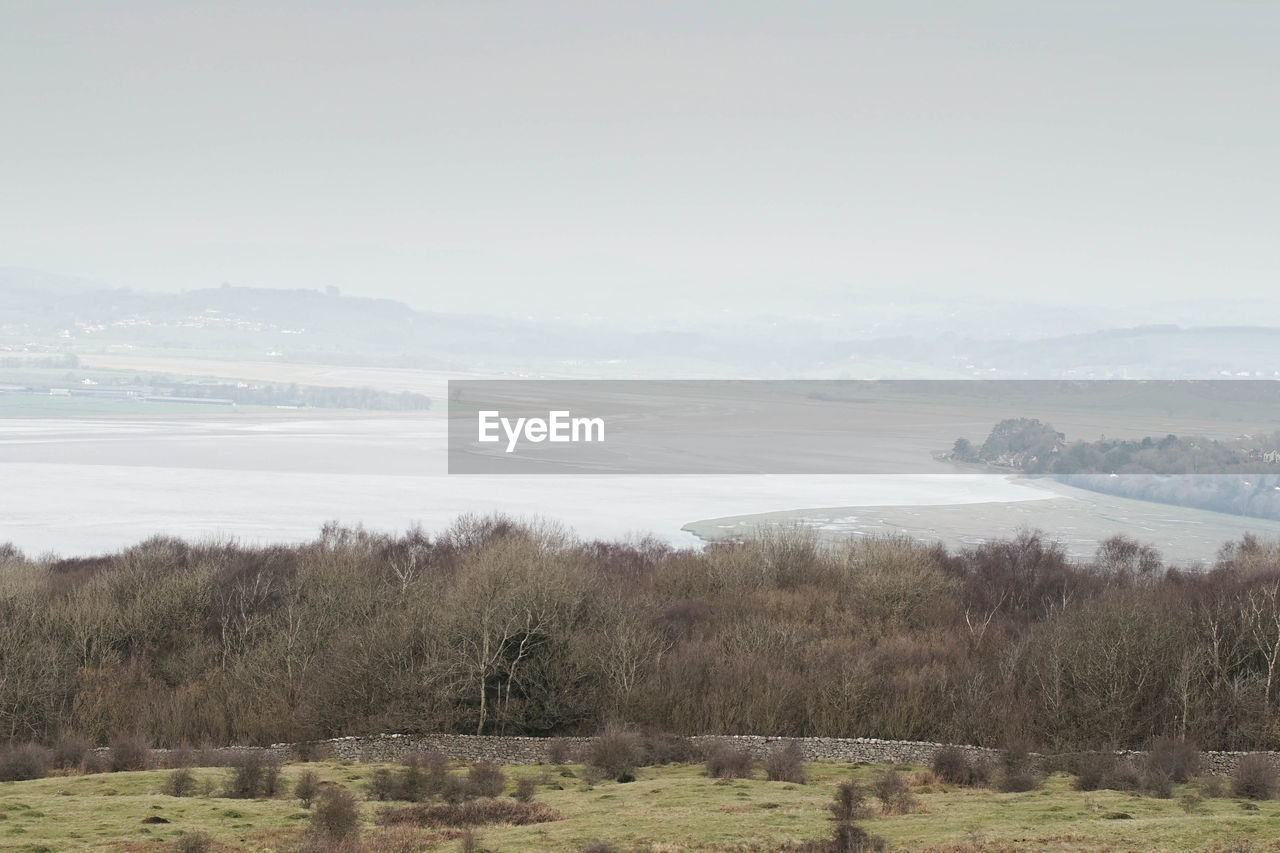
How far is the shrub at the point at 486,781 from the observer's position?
2572 centimetres

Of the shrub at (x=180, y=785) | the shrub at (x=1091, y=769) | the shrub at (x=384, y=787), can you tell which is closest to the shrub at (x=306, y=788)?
the shrub at (x=384, y=787)

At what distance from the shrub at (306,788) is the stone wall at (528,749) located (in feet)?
21.6

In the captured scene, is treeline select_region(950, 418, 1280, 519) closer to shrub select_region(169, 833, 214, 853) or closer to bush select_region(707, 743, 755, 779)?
bush select_region(707, 743, 755, 779)

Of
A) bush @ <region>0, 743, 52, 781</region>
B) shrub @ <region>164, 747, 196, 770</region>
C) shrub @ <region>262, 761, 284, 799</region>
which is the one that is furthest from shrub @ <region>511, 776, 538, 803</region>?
bush @ <region>0, 743, 52, 781</region>

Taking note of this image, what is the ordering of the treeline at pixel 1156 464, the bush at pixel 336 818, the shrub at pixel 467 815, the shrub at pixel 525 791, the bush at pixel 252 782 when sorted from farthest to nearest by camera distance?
the treeline at pixel 1156 464
the shrub at pixel 525 791
the bush at pixel 252 782
the shrub at pixel 467 815
the bush at pixel 336 818

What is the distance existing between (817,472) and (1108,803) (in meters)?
91.5

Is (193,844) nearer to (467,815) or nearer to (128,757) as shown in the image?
(467,815)

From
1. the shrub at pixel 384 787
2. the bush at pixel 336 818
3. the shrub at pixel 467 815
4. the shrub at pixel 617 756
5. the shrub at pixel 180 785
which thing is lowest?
the shrub at pixel 617 756

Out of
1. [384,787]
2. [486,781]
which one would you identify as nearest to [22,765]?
[384,787]

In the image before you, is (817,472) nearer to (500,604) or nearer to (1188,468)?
(1188,468)

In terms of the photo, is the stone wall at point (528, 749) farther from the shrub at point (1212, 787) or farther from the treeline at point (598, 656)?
the shrub at point (1212, 787)

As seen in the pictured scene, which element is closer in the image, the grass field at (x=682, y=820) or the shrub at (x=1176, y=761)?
the grass field at (x=682, y=820)

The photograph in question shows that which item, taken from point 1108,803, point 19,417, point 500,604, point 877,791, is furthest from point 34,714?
point 19,417

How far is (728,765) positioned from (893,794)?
4.95m
